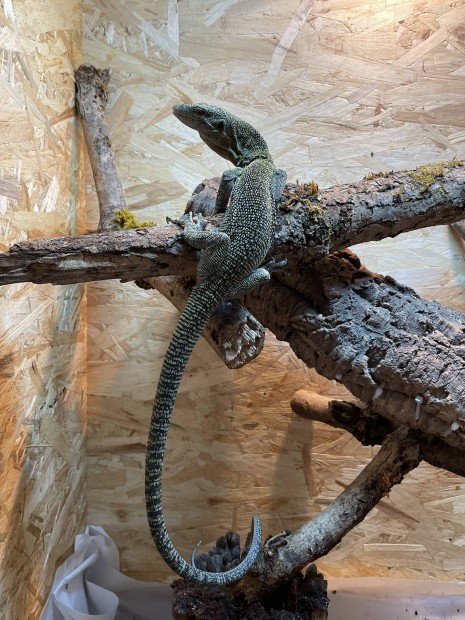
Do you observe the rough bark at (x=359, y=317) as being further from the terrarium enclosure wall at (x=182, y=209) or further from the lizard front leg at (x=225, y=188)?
the terrarium enclosure wall at (x=182, y=209)

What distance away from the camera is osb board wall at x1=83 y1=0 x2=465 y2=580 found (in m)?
2.84

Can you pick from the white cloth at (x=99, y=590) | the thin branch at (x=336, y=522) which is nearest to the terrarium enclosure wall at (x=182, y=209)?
the white cloth at (x=99, y=590)

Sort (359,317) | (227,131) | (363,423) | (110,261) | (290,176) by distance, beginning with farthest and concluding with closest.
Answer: (290,176) → (227,131) → (363,423) → (359,317) → (110,261)

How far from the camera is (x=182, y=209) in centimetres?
291

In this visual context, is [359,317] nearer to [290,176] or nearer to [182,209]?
[290,176]

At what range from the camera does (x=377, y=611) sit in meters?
2.60

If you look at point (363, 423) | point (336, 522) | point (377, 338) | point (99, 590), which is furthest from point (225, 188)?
point (99, 590)

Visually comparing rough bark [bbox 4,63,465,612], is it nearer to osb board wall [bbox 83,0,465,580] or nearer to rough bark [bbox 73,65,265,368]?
rough bark [bbox 73,65,265,368]

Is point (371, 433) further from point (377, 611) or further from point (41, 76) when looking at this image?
point (41, 76)

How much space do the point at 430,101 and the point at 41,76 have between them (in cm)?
217

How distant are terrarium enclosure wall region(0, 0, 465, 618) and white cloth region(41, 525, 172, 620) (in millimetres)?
155

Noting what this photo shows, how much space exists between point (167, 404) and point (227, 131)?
142 centimetres

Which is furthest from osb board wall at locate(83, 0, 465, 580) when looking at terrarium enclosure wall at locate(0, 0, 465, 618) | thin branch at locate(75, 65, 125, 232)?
thin branch at locate(75, 65, 125, 232)

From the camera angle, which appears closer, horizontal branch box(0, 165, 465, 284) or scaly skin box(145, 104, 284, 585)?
horizontal branch box(0, 165, 465, 284)
